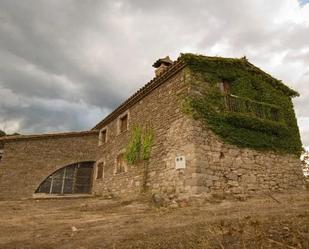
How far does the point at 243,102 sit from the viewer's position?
11203 mm

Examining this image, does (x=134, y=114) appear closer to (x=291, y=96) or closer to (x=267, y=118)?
(x=267, y=118)

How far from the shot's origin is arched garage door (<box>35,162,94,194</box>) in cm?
1628

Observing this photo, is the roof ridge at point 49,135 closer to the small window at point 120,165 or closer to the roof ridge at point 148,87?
the roof ridge at point 148,87

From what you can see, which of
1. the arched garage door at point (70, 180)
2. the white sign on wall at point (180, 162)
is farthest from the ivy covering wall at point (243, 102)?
the arched garage door at point (70, 180)

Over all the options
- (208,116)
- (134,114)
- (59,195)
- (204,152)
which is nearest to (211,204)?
(204,152)

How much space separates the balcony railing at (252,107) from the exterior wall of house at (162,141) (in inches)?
79.2

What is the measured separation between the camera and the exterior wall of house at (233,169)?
917cm

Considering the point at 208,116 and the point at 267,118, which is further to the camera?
the point at 267,118

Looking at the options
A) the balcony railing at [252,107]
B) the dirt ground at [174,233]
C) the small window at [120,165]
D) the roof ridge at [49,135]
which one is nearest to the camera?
the dirt ground at [174,233]

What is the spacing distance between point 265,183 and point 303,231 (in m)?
6.52

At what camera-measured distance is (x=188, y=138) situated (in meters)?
9.62

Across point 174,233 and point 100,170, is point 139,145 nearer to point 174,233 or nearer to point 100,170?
point 100,170

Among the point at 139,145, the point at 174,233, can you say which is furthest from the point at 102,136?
the point at 174,233

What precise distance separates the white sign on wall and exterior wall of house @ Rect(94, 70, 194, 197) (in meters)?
0.13
